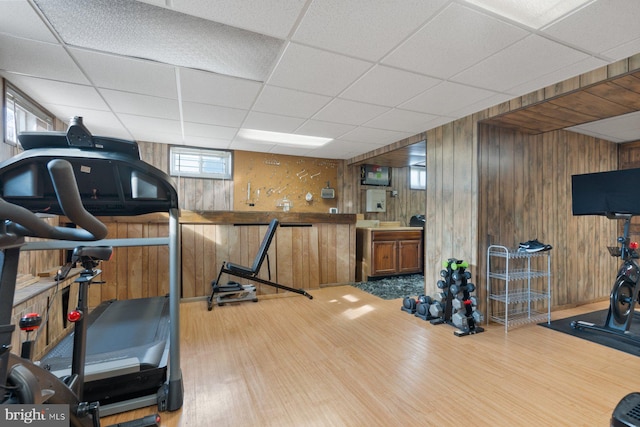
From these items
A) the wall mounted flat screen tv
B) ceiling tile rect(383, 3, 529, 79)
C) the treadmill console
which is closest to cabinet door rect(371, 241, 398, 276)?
Result: the wall mounted flat screen tv

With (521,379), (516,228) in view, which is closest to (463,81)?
(516,228)

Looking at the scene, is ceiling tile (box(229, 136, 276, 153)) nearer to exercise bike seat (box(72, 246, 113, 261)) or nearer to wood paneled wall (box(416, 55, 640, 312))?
wood paneled wall (box(416, 55, 640, 312))

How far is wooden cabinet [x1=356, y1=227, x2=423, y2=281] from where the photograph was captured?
548cm

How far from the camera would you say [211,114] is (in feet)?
11.3

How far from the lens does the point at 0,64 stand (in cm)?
227

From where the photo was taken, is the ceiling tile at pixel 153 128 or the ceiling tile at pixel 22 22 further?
the ceiling tile at pixel 153 128

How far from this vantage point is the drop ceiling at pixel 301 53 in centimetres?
170

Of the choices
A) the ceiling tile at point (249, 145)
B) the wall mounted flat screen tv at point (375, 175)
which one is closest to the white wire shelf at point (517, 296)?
the wall mounted flat screen tv at point (375, 175)

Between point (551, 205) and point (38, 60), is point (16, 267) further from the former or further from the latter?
point (551, 205)

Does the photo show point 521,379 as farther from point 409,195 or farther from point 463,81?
point 409,195

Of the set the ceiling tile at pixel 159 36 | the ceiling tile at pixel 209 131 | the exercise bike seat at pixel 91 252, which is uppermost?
the ceiling tile at pixel 159 36

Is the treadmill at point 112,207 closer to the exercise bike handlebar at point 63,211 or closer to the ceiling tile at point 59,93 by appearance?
the exercise bike handlebar at point 63,211

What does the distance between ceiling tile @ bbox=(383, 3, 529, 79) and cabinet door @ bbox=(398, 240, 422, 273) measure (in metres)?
3.92

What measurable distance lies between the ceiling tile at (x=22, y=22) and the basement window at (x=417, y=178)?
6.27m
